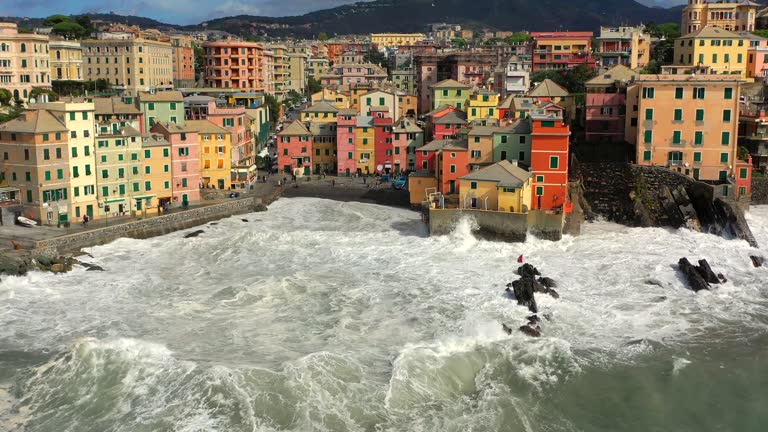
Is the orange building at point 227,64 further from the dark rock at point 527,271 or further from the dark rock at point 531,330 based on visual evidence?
the dark rock at point 531,330

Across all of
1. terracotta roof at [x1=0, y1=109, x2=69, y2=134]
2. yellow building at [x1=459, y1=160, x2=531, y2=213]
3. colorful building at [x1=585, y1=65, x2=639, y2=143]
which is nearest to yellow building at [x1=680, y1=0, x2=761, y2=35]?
colorful building at [x1=585, y1=65, x2=639, y2=143]

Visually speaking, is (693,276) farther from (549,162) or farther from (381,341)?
(381,341)

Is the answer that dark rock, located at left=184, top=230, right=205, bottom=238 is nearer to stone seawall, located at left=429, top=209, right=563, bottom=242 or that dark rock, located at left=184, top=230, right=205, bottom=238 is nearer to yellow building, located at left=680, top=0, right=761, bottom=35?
stone seawall, located at left=429, top=209, right=563, bottom=242

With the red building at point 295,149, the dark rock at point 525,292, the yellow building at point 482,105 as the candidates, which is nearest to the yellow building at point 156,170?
the red building at point 295,149

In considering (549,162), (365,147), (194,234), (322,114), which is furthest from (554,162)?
(322,114)

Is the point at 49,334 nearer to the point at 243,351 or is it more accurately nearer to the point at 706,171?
the point at 243,351

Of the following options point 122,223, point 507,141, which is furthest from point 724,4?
point 122,223
